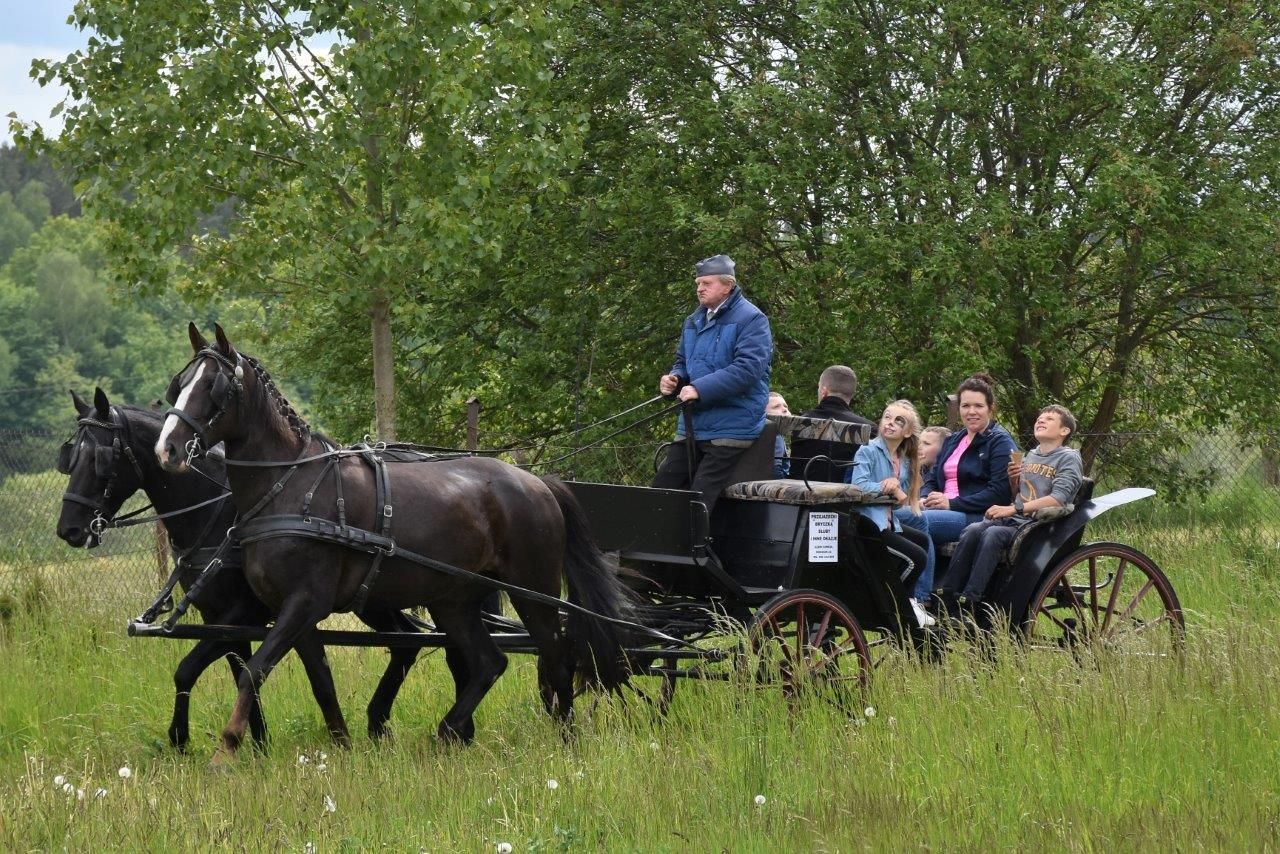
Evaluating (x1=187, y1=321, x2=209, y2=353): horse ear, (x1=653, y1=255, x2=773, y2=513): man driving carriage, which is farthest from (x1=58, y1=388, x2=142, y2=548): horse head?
(x1=653, y1=255, x2=773, y2=513): man driving carriage

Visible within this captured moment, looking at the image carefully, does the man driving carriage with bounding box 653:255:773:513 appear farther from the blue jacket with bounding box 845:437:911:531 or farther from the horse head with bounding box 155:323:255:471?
the horse head with bounding box 155:323:255:471

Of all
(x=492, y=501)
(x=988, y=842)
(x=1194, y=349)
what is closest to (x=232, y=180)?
(x=492, y=501)

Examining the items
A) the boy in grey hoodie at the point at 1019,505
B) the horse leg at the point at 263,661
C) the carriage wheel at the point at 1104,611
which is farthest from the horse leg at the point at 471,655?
the carriage wheel at the point at 1104,611

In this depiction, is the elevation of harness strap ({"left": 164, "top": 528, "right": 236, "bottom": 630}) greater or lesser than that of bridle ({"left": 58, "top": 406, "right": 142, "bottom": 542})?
lesser

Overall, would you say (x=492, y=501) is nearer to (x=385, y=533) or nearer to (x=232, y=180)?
(x=385, y=533)

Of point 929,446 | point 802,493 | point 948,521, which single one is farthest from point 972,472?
point 802,493

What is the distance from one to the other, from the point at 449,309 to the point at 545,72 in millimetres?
4217

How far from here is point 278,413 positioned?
6.27 metres

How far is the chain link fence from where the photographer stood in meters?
9.89

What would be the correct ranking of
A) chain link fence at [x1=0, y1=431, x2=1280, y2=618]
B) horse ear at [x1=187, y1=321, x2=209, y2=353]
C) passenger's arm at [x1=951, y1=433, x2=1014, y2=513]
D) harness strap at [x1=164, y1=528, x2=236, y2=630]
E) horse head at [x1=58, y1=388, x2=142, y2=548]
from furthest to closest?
1. chain link fence at [x1=0, y1=431, x2=1280, y2=618]
2. passenger's arm at [x1=951, y1=433, x2=1014, y2=513]
3. horse head at [x1=58, y1=388, x2=142, y2=548]
4. harness strap at [x1=164, y1=528, x2=236, y2=630]
5. horse ear at [x1=187, y1=321, x2=209, y2=353]

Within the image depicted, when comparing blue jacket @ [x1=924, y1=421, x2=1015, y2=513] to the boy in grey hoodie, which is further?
blue jacket @ [x1=924, y1=421, x2=1015, y2=513]

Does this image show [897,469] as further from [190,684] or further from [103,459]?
[103,459]

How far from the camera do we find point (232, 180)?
13.4 m

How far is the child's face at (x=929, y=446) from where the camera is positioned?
8.36 metres
